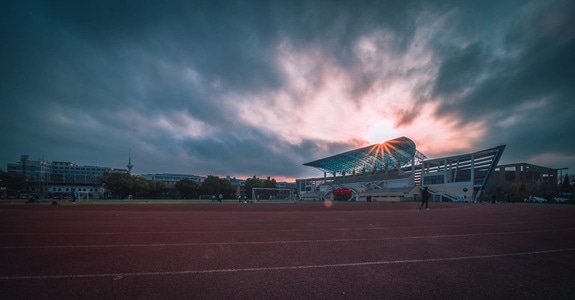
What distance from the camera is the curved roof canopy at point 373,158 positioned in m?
78.7

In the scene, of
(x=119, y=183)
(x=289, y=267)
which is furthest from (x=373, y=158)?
(x=289, y=267)

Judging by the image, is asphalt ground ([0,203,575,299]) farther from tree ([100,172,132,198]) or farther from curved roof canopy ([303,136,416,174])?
tree ([100,172,132,198])

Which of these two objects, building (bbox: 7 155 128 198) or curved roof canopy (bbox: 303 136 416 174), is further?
building (bbox: 7 155 128 198)

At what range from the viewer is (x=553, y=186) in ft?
279

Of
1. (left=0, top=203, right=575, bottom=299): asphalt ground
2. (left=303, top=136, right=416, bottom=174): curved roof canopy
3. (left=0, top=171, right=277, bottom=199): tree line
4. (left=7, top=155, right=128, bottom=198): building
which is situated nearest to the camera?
(left=0, top=203, right=575, bottom=299): asphalt ground

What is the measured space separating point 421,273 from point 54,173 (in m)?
195

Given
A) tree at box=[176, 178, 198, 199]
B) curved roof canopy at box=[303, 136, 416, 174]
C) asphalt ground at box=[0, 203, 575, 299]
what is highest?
curved roof canopy at box=[303, 136, 416, 174]

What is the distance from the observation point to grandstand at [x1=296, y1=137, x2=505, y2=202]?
6314 cm

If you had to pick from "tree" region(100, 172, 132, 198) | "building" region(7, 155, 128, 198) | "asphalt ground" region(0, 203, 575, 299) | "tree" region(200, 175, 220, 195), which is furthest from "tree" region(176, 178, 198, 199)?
"asphalt ground" region(0, 203, 575, 299)

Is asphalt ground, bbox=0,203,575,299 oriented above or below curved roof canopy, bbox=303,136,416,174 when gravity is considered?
below

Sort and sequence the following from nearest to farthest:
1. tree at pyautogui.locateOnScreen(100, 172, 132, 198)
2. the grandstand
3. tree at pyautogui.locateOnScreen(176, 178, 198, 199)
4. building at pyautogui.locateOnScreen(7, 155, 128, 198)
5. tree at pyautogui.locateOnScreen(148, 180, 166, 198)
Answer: the grandstand
tree at pyautogui.locateOnScreen(100, 172, 132, 198)
tree at pyautogui.locateOnScreen(148, 180, 166, 198)
tree at pyautogui.locateOnScreen(176, 178, 198, 199)
building at pyautogui.locateOnScreen(7, 155, 128, 198)

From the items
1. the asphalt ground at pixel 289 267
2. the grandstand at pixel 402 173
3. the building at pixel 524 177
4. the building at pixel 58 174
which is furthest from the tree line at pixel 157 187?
the building at pixel 524 177

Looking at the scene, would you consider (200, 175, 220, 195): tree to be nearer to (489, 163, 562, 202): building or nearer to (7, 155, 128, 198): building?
(7, 155, 128, 198): building

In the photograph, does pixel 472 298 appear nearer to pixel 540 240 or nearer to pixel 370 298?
pixel 370 298
